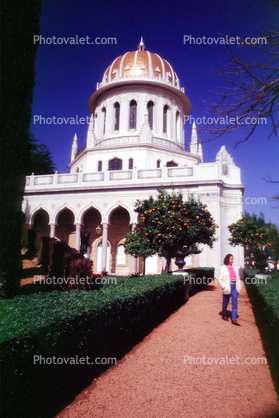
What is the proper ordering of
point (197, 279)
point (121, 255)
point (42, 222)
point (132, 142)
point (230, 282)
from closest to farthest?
point (230, 282), point (197, 279), point (121, 255), point (42, 222), point (132, 142)

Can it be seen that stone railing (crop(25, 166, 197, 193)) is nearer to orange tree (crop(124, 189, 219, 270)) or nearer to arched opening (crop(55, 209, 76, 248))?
arched opening (crop(55, 209, 76, 248))

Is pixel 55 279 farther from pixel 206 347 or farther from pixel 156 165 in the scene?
pixel 156 165

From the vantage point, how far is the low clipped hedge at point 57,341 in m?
2.78

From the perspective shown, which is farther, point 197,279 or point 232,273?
point 197,279

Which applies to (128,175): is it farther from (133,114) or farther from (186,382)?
(186,382)

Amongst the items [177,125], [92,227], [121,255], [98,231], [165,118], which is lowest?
[121,255]

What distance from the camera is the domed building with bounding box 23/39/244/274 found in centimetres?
2130

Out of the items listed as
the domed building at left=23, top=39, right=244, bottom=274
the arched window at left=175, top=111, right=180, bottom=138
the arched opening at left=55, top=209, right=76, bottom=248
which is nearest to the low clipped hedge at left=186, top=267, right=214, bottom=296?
→ the domed building at left=23, top=39, right=244, bottom=274

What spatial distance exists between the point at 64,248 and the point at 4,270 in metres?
2.10

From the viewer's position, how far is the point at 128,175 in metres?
22.9

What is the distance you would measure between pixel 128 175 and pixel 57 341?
1997 centimetres

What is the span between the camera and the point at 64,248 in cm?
815

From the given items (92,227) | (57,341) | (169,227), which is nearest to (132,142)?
(92,227)

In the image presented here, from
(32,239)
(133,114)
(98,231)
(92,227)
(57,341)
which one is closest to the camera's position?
(57,341)
